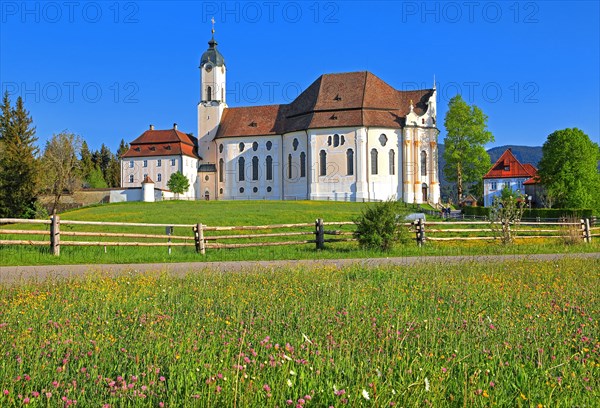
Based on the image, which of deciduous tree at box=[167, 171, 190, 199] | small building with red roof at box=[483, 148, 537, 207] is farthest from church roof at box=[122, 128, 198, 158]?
small building with red roof at box=[483, 148, 537, 207]

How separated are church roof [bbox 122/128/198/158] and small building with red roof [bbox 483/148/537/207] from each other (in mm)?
45762

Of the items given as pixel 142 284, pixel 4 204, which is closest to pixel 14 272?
pixel 142 284

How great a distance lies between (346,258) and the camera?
1709 cm

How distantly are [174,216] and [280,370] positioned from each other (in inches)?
1416

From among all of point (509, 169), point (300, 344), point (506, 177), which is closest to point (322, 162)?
point (506, 177)

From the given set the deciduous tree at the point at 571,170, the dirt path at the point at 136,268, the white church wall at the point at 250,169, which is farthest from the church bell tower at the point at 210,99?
the dirt path at the point at 136,268

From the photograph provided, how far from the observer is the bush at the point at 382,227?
756 inches

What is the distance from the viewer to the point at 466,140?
6538 centimetres

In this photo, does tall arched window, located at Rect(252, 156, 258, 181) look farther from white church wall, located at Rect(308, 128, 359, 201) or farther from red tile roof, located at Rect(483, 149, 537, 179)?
red tile roof, located at Rect(483, 149, 537, 179)

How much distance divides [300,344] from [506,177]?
8246 centimetres

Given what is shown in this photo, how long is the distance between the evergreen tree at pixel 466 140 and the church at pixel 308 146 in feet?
6.81

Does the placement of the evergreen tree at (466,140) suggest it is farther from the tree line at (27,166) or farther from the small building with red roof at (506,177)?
the tree line at (27,166)

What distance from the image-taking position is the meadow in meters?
3.95

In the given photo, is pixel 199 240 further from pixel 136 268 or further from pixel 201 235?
pixel 136 268
